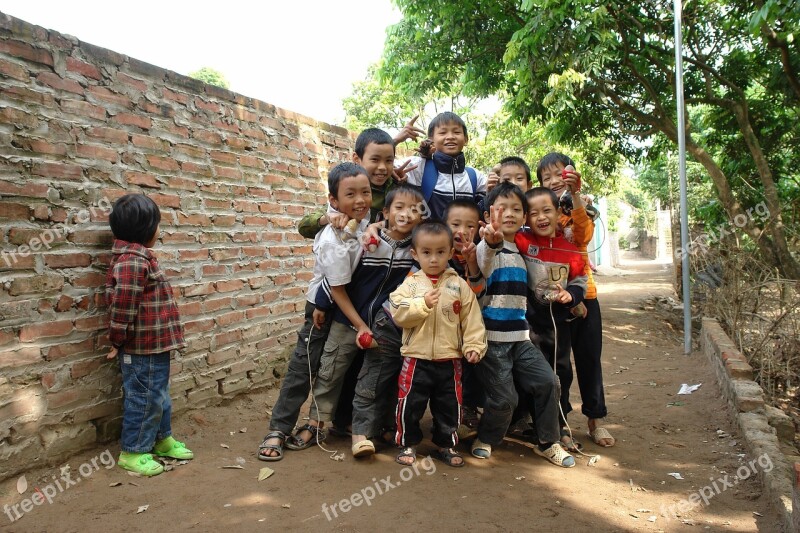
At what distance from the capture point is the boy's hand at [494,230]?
2863mm

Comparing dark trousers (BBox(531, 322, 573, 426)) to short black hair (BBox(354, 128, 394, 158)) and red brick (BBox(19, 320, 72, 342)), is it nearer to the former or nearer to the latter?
short black hair (BBox(354, 128, 394, 158))

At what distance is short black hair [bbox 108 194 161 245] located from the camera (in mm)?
3012

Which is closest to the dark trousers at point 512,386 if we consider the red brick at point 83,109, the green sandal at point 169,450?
the green sandal at point 169,450

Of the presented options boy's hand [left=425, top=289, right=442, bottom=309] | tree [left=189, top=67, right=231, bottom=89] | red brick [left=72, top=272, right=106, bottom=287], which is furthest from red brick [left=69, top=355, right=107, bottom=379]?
tree [left=189, top=67, right=231, bottom=89]

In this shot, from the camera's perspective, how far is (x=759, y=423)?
3572 millimetres

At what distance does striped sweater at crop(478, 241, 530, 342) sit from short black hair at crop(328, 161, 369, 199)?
2.77 feet

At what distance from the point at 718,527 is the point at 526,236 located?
5.49 feet

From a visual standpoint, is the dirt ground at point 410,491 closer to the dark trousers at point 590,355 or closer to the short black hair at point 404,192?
the dark trousers at point 590,355

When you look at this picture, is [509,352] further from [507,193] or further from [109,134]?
[109,134]

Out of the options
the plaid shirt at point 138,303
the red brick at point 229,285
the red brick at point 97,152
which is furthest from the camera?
the red brick at point 229,285

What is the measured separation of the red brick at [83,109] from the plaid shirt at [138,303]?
2.32ft

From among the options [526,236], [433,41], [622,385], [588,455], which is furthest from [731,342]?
[433,41]

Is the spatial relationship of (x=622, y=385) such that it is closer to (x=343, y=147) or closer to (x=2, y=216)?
(x=343, y=147)

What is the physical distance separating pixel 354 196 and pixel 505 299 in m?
0.99
